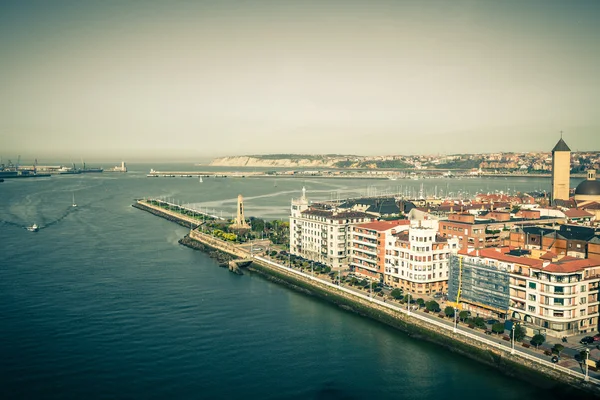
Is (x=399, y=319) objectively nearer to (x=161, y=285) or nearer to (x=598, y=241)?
(x=598, y=241)

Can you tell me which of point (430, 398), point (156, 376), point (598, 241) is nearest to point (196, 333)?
point (156, 376)

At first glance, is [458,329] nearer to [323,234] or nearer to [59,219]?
[323,234]

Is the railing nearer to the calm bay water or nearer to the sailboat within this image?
the calm bay water

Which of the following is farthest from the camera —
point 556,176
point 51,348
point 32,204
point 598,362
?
point 32,204

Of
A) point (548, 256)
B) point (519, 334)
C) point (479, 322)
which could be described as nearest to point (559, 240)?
point (548, 256)

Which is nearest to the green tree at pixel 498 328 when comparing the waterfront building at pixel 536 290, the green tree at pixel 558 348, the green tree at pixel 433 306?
the waterfront building at pixel 536 290

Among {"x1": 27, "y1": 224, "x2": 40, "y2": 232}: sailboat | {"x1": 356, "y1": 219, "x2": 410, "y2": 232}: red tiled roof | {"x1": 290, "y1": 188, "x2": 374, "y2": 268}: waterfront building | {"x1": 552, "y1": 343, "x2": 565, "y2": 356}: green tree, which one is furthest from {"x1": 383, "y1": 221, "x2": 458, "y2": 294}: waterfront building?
{"x1": 27, "y1": 224, "x2": 40, "y2": 232}: sailboat

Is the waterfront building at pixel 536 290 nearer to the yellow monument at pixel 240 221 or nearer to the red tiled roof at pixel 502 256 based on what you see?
the red tiled roof at pixel 502 256
